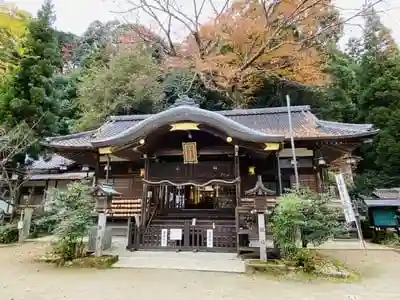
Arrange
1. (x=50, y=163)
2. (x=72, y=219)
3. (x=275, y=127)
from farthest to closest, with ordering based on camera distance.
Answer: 1. (x=50, y=163)
2. (x=275, y=127)
3. (x=72, y=219)

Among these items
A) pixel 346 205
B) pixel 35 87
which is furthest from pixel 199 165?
pixel 35 87

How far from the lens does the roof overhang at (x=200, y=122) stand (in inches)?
333

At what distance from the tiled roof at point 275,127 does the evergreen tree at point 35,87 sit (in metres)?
2.52

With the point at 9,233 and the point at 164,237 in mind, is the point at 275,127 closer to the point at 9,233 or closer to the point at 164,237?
the point at 164,237

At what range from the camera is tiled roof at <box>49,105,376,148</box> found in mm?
10602

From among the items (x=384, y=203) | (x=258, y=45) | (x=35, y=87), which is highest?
(x=258, y=45)

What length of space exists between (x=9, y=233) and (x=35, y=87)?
22.4 ft

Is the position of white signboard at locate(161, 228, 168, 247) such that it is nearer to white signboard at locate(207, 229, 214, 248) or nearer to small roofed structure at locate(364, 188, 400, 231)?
white signboard at locate(207, 229, 214, 248)

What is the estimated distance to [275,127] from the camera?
41.3 ft

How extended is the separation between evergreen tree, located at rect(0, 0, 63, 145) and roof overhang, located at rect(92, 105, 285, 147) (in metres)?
7.59

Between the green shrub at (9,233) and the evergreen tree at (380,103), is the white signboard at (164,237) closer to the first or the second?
the green shrub at (9,233)

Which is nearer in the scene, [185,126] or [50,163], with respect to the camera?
[185,126]

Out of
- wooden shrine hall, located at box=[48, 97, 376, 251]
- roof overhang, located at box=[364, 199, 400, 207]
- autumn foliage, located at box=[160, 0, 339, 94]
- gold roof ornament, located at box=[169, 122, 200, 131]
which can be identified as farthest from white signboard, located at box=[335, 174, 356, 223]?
autumn foliage, located at box=[160, 0, 339, 94]

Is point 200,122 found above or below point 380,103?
below
